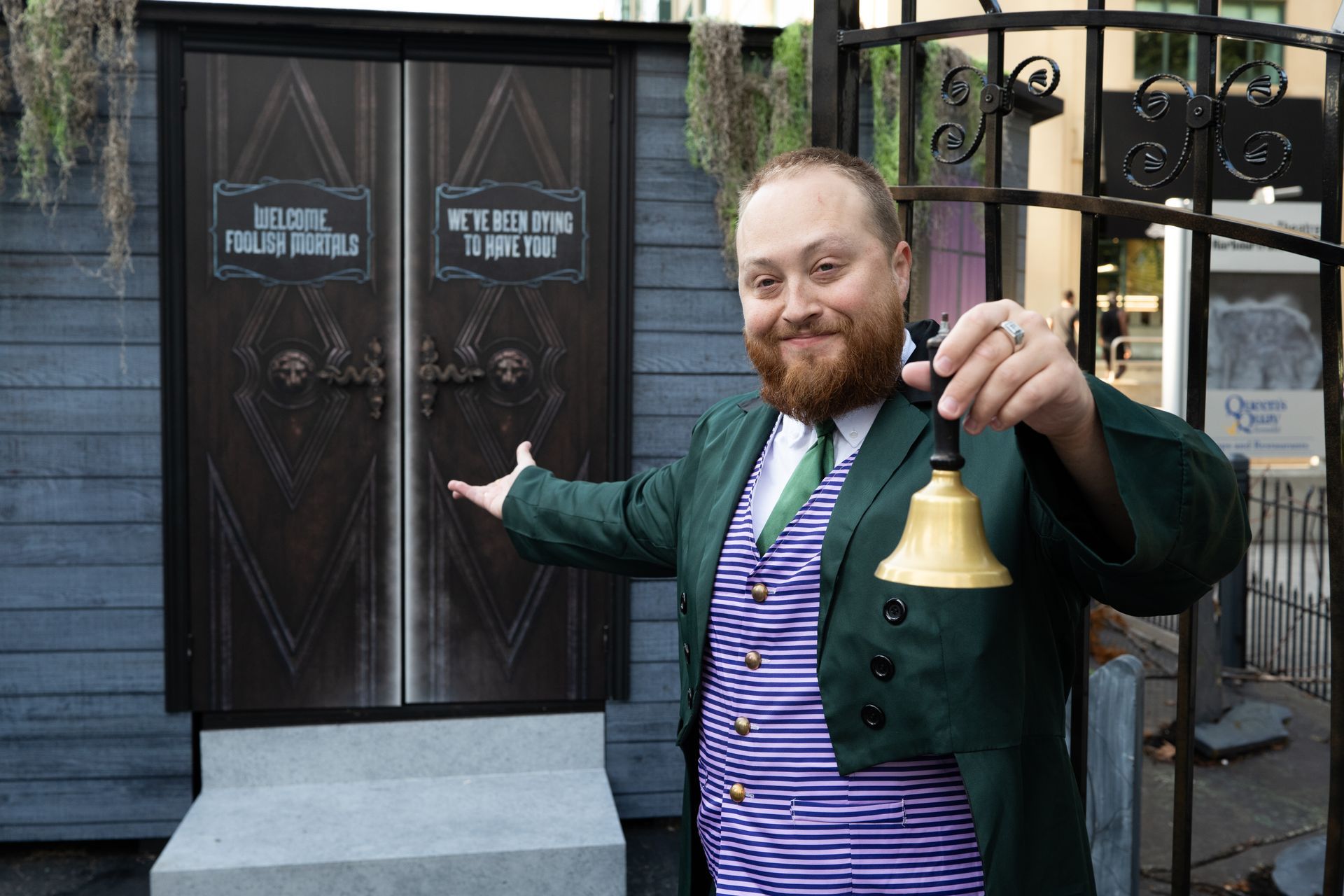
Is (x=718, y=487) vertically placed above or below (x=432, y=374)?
below

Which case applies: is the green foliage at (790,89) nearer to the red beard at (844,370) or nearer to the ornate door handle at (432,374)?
the ornate door handle at (432,374)

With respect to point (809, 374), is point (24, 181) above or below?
above

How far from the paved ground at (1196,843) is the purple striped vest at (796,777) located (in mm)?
2866

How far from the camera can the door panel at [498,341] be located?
477 centimetres

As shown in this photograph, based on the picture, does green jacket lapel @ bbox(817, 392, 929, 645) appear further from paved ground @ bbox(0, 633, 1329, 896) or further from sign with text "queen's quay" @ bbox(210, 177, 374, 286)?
sign with text "queen's quay" @ bbox(210, 177, 374, 286)

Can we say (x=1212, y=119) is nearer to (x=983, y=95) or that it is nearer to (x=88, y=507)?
(x=983, y=95)

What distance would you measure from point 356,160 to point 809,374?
345 cm

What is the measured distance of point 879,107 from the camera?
496 centimetres

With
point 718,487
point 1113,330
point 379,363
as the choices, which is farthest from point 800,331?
point 1113,330

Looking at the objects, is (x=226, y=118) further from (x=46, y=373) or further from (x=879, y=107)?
(x=879, y=107)

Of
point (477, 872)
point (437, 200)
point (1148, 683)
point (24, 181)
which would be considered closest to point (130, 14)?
point (24, 181)

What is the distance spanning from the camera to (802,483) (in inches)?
74.7

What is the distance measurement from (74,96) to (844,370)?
400cm

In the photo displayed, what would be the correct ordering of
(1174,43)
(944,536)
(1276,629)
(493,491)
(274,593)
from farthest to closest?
(1174,43) → (1276,629) → (274,593) → (493,491) → (944,536)
